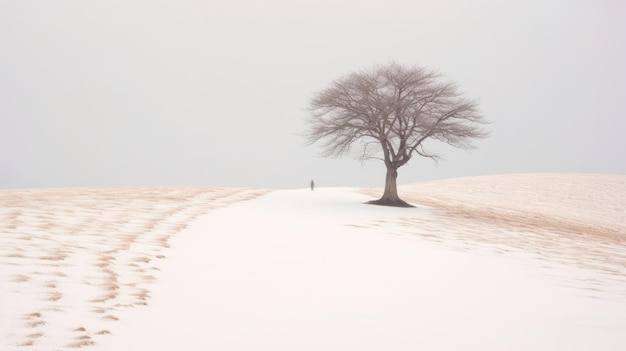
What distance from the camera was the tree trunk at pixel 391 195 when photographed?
Answer: 88.3 feet

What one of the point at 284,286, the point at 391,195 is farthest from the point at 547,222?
the point at 284,286

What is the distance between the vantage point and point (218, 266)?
9.34m

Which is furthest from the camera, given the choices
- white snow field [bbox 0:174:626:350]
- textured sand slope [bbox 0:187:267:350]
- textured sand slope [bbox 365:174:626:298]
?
textured sand slope [bbox 365:174:626:298]

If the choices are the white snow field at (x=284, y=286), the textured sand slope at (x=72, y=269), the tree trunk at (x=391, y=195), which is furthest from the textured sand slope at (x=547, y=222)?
the textured sand slope at (x=72, y=269)

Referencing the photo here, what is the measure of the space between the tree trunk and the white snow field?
940 centimetres

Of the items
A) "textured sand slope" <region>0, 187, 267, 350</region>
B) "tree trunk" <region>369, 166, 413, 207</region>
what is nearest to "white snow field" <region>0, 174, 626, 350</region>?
"textured sand slope" <region>0, 187, 267, 350</region>

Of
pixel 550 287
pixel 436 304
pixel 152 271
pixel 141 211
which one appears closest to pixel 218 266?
pixel 152 271

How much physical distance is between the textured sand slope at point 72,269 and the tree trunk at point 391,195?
13.6m

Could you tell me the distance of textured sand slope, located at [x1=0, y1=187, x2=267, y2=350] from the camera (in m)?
5.35

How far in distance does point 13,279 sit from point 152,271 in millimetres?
2038

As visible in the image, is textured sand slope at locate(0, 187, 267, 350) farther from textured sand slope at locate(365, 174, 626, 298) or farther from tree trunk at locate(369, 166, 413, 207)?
tree trunk at locate(369, 166, 413, 207)

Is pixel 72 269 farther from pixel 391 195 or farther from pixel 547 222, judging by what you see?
pixel 547 222

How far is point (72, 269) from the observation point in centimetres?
788

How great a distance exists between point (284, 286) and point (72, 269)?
336 cm
